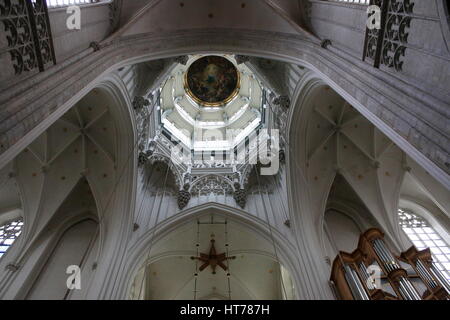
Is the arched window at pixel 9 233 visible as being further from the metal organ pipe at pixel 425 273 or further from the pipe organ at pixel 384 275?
the metal organ pipe at pixel 425 273

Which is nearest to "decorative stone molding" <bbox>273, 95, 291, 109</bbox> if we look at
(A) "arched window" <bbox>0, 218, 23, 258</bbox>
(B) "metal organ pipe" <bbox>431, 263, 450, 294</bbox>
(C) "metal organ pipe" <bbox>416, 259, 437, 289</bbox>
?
(C) "metal organ pipe" <bbox>416, 259, 437, 289</bbox>

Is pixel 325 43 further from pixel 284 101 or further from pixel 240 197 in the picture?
pixel 240 197

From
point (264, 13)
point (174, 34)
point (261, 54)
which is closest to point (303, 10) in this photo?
point (264, 13)

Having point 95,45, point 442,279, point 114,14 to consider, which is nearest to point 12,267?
point 95,45

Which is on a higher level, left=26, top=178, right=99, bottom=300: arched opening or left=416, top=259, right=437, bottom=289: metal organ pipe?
left=26, top=178, right=99, bottom=300: arched opening

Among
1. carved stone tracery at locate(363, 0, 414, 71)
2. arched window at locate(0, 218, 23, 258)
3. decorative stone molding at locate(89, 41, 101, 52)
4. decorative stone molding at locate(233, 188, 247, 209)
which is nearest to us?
carved stone tracery at locate(363, 0, 414, 71)

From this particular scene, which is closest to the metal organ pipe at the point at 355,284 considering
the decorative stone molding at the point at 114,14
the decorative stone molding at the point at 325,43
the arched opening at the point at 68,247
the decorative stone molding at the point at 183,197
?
the decorative stone molding at the point at 325,43

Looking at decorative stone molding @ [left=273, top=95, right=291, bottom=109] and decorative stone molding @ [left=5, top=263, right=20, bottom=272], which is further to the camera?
decorative stone molding @ [left=273, top=95, right=291, bottom=109]

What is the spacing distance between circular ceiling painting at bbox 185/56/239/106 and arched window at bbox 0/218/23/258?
13.3 m

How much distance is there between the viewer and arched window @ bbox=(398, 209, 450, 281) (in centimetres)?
1178

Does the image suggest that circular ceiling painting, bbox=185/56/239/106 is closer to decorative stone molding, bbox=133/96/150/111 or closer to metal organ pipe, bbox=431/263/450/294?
decorative stone molding, bbox=133/96/150/111

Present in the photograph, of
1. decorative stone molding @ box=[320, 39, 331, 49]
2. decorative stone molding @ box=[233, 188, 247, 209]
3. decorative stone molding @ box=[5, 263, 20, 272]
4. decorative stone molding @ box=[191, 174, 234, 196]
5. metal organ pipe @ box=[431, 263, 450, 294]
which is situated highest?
decorative stone molding @ box=[191, 174, 234, 196]

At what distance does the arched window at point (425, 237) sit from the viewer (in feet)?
38.6

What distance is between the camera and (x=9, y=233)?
13664 mm
